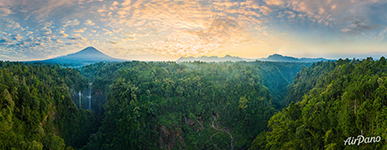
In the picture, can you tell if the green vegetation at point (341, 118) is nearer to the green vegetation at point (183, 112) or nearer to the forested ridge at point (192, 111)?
the forested ridge at point (192, 111)

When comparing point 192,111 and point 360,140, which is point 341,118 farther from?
point 192,111

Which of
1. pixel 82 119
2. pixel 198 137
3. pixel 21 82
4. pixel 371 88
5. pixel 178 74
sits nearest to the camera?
pixel 371 88

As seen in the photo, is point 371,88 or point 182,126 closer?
point 371,88

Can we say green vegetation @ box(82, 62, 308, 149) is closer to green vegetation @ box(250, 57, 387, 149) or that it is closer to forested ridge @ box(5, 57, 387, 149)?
forested ridge @ box(5, 57, 387, 149)

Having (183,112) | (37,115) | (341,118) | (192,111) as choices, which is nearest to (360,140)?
(341,118)

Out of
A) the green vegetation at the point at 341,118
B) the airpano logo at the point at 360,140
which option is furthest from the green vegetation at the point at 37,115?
the airpano logo at the point at 360,140

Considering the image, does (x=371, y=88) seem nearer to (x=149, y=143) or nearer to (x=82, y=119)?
(x=149, y=143)

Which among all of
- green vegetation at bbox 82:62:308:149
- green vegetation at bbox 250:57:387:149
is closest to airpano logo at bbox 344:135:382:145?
green vegetation at bbox 250:57:387:149

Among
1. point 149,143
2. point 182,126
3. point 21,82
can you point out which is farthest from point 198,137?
point 21,82
